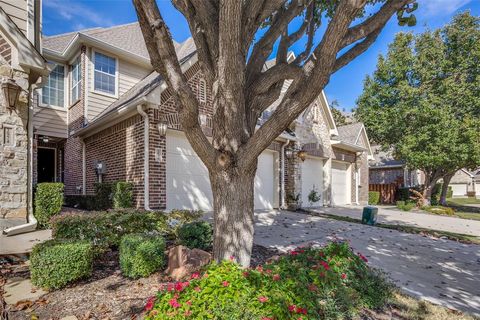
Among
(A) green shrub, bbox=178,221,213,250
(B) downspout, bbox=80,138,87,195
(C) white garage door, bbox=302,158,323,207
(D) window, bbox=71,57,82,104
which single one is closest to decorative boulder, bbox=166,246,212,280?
(A) green shrub, bbox=178,221,213,250

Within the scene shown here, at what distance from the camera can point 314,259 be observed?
348cm

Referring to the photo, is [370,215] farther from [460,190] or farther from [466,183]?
[460,190]

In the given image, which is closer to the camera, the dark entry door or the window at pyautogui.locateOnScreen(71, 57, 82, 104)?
the window at pyautogui.locateOnScreen(71, 57, 82, 104)

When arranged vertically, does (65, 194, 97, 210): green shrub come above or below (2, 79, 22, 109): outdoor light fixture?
below

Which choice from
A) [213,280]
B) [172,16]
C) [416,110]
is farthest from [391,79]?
[213,280]

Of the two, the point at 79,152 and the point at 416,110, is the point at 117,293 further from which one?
the point at 416,110

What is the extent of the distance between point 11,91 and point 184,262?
5.85 metres

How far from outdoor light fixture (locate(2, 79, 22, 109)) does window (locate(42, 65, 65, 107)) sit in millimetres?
5979

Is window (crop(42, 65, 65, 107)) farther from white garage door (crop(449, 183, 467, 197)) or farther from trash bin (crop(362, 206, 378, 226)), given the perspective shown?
white garage door (crop(449, 183, 467, 197))

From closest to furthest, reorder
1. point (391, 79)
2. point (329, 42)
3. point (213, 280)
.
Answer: point (213, 280) → point (329, 42) → point (391, 79)

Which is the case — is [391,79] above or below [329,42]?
above

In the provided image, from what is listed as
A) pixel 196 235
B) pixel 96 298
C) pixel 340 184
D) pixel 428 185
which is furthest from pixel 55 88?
pixel 428 185

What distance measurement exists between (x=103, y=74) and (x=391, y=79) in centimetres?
1915

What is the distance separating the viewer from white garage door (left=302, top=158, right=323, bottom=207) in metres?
13.2
